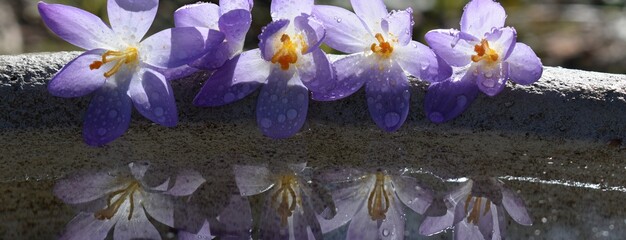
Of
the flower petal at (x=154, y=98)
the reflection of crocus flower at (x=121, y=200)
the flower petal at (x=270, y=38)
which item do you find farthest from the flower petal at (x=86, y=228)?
the flower petal at (x=270, y=38)

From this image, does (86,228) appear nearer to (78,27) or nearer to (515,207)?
(78,27)

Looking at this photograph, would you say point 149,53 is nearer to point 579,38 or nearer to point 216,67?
point 216,67

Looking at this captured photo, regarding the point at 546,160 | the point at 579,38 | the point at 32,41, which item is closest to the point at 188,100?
the point at 546,160

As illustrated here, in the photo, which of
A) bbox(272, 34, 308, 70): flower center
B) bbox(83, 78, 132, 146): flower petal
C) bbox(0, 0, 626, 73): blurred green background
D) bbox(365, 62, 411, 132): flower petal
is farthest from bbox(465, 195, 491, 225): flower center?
bbox(0, 0, 626, 73): blurred green background

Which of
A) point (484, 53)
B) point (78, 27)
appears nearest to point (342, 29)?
point (484, 53)

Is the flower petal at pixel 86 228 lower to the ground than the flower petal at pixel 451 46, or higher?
lower

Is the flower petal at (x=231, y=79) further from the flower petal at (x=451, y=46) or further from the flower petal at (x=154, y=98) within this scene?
the flower petal at (x=451, y=46)
